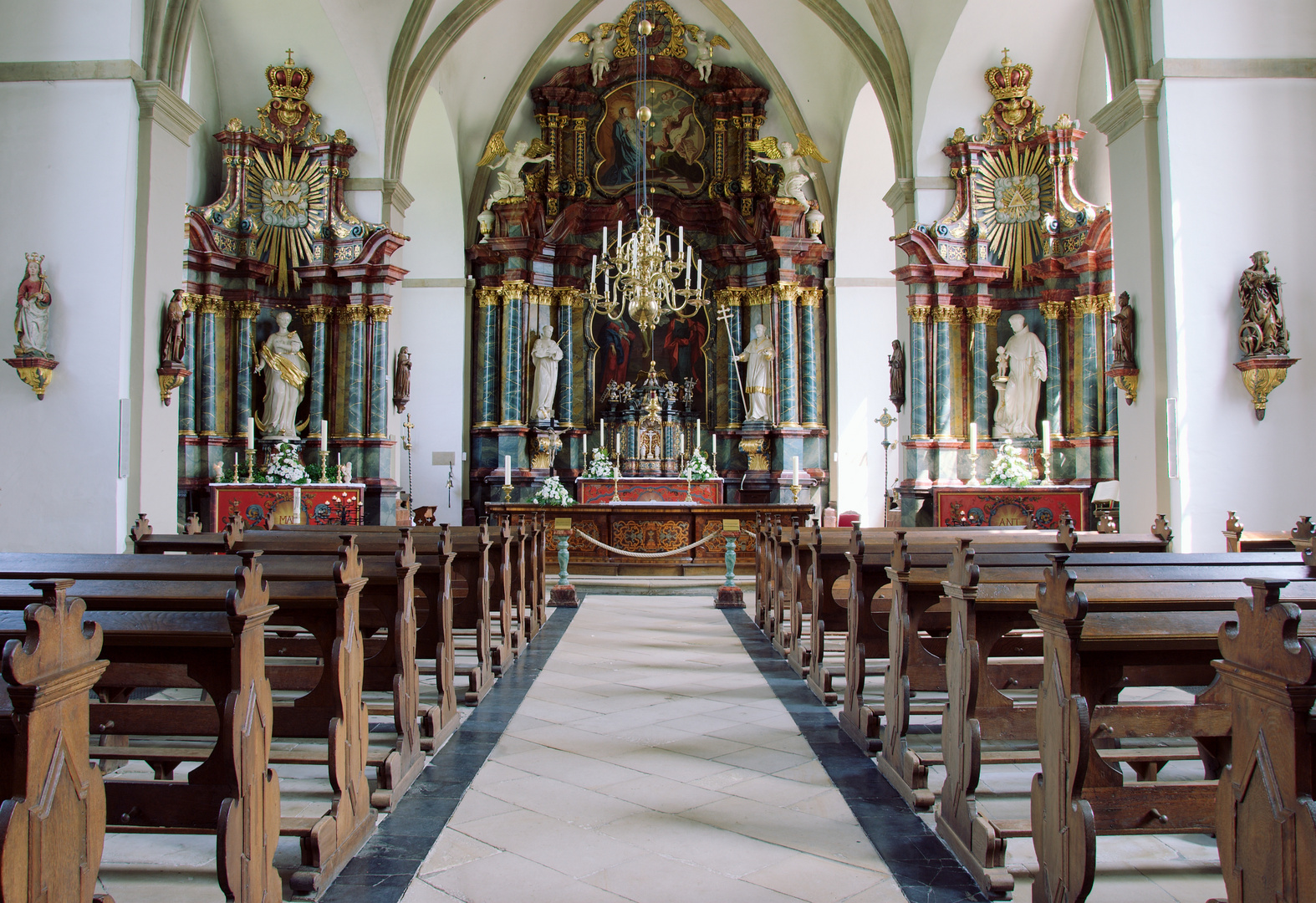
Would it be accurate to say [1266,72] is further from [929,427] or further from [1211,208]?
[929,427]

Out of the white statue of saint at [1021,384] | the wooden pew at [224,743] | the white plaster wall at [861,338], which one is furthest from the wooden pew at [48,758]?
the white plaster wall at [861,338]

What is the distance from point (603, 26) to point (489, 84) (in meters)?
2.41

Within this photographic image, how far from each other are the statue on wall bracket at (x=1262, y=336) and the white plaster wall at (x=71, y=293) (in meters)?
9.88

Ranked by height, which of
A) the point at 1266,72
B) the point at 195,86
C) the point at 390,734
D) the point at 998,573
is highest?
the point at 195,86

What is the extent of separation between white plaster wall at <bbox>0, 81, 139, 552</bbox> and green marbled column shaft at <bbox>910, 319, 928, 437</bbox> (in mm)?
10246

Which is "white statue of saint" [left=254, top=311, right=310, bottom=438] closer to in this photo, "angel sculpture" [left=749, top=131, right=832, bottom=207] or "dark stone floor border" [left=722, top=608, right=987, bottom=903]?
"angel sculpture" [left=749, top=131, right=832, bottom=207]

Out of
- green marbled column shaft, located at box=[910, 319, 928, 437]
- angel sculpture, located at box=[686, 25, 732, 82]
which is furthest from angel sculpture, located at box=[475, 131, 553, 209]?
green marbled column shaft, located at box=[910, 319, 928, 437]

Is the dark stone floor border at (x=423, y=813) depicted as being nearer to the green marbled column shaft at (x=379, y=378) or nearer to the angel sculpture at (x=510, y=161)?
the green marbled column shaft at (x=379, y=378)

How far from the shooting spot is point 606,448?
18.3 m

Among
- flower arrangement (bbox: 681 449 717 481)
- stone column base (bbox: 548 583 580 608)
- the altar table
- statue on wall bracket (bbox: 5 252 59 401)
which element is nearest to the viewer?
statue on wall bracket (bbox: 5 252 59 401)

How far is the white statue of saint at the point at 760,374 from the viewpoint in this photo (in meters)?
17.9

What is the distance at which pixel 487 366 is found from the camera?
17953 mm

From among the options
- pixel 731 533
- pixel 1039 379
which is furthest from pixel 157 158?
pixel 1039 379

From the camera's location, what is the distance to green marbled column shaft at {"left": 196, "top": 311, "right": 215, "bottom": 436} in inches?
553
